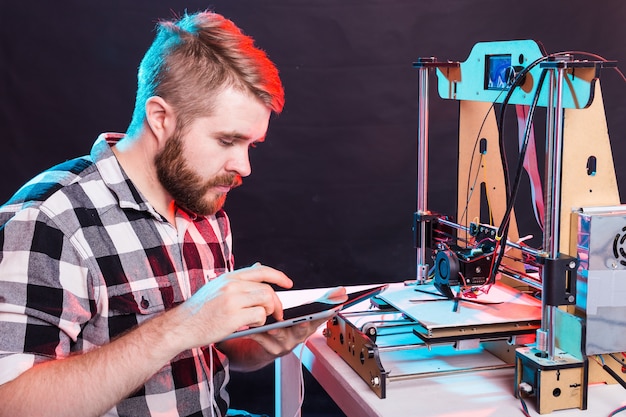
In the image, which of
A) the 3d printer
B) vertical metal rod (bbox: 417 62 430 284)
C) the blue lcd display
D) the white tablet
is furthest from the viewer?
vertical metal rod (bbox: 417 62 430 284)

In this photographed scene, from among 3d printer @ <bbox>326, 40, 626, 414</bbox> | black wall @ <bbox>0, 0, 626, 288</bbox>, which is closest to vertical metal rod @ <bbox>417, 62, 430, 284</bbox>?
3d printer @ <bbox>326, 40, 626, 414</bbox>

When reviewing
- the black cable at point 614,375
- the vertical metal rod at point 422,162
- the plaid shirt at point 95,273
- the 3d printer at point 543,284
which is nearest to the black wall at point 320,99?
the vertical metal rod at point 422,162

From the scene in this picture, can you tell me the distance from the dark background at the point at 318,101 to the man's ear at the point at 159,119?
169 centimetres

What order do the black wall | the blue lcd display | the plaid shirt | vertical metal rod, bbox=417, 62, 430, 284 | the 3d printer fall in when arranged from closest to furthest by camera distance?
the plaid shirt → the 3d printer → the blue lcd display → vertical metal rod, bbox=417, 62, 430, 284 → the black wall

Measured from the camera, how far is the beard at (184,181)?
1519mm

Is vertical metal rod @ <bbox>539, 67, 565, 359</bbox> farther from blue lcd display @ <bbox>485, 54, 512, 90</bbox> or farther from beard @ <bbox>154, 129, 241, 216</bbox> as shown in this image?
beard @ <bbox>154, 129, 241, 216</bbox>

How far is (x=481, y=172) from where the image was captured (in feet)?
6.81

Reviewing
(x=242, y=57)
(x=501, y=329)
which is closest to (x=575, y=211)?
(x=501, y=329)

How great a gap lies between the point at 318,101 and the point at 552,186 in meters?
1.90

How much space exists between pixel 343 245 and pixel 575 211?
1948 mm

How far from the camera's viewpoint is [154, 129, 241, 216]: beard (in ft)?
4.98

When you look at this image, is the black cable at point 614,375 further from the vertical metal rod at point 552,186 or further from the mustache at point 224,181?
the mustache at point 224,181

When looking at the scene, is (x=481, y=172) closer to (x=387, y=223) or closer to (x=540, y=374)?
(x=540, y=374)

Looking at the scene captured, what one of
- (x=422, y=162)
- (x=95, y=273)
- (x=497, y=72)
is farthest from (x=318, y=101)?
(x=95, y=273)
